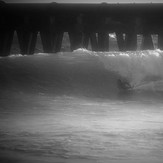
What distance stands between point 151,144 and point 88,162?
0.93m

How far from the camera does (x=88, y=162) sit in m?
3.38

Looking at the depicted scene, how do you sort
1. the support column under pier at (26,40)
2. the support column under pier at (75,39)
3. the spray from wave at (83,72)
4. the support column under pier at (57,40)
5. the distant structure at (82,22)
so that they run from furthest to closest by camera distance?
the spray from wave at (83,72)
the support column under pier at (26,40)
the support column under pier at (57,40)
the support column under pier at (75,39)
the distant structure at (82,22)

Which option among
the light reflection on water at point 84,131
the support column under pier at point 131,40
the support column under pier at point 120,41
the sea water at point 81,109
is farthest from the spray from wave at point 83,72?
the light reflection on water at point 84,131

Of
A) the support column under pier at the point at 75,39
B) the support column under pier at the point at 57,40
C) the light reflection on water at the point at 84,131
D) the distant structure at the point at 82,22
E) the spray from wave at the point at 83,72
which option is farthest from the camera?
the spray from wave at the point at 83,72

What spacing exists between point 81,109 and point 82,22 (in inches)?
69.5

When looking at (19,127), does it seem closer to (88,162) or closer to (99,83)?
(88,162)

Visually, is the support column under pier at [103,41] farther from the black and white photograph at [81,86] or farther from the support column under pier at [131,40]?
the support column under pier at [131,40]

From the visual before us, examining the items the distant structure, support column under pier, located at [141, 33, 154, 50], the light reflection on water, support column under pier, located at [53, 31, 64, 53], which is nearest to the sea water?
the light reflection on water

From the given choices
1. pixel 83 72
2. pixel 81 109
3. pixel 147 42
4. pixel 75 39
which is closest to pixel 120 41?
pixel 147 42

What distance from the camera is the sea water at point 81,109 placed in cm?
375

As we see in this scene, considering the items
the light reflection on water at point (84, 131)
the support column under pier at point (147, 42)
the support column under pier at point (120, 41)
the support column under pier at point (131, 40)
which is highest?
the support column under pier at point (147, 42)

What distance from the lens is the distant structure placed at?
7305 mm

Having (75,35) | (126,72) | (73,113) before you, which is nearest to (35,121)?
(73,113)

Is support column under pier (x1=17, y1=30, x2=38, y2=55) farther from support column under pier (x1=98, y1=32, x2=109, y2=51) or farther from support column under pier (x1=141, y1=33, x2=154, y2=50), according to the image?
support column under pier (x1=141, y1=33, x2=154, y2=50)
